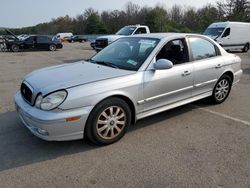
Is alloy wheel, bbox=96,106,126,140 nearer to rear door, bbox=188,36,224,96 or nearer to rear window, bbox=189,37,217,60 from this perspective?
rear door, bbox=188,36,224,96

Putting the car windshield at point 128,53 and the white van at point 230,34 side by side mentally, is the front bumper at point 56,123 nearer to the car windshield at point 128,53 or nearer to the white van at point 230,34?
the car windshield at point 128,53

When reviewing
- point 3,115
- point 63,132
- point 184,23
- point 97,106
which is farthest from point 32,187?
point 184,23

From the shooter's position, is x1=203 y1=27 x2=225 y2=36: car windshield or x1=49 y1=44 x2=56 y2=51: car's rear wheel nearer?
x1=203 y1=27 x2=225 y2=36: car windshield

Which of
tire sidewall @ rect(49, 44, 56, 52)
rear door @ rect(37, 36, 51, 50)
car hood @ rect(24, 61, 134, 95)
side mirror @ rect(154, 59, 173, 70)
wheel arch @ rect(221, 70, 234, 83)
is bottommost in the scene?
tire sidewall @ rect(49, 44, 56, 52)

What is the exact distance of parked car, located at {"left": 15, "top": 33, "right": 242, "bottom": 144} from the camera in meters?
3.43

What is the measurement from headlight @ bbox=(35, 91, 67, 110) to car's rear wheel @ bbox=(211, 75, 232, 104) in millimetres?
3337

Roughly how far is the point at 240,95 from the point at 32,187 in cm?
535

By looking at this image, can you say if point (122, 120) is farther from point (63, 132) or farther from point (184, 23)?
point (184, 23)

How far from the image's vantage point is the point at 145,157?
350 centimetres

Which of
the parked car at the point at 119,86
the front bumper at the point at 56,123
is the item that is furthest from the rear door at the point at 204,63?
the front bumper at the point at 56,123

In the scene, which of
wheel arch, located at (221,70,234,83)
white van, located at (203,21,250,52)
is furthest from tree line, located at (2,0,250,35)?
wheel arch, located at (221,70,234,83)

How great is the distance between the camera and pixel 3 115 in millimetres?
5078

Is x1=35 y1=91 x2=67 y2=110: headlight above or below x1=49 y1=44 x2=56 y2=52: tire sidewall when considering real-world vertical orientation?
above

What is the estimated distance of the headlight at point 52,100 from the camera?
11.1 feet
